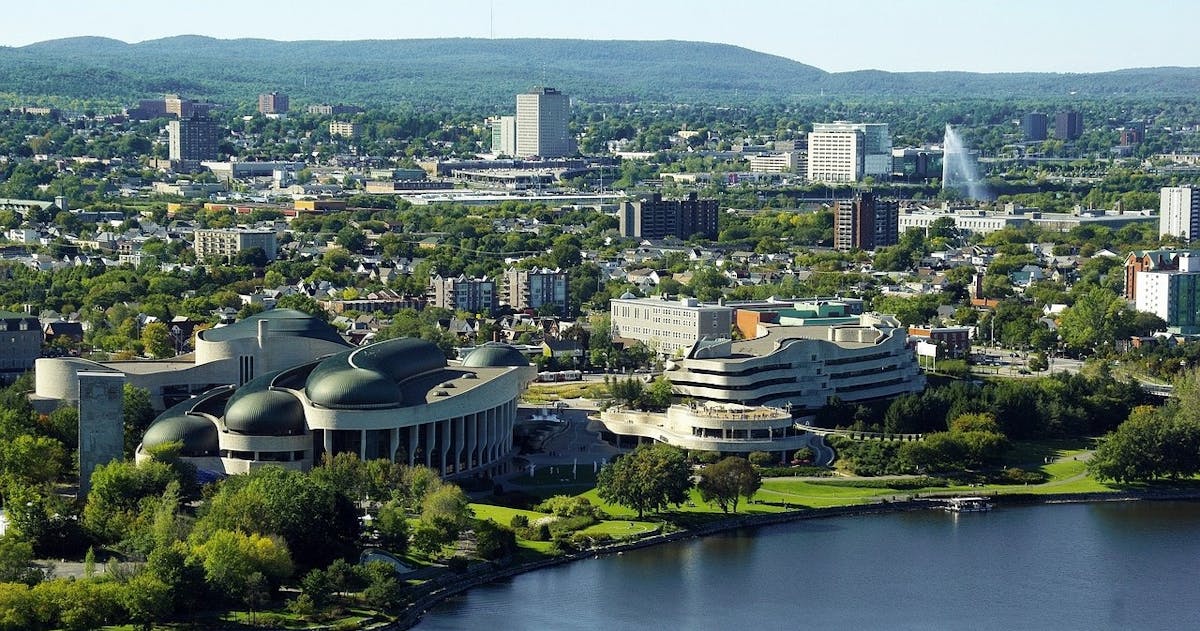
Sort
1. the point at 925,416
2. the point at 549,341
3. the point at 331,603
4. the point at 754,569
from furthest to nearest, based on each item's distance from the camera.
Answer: the point at 549,341, the point at 925,416, the point at 754,569, the point at 331,603

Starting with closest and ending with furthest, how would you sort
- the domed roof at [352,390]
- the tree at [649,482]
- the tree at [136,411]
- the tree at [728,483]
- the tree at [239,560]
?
the tree at [239,560]
the tree at [649,482]
the tree at [728,483]
the domed roof at [352,390]
the tree at [136,411]

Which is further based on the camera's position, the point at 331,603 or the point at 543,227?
the point at 543,227

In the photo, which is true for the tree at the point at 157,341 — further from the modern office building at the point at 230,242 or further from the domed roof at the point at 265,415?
the modern office building at the point at 230,242

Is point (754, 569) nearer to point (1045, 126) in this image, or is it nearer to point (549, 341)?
point (549, 341)

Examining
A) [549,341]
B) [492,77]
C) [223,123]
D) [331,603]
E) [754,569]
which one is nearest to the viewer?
[331,603]

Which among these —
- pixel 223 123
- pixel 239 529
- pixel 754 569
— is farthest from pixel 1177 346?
pixel 223 123

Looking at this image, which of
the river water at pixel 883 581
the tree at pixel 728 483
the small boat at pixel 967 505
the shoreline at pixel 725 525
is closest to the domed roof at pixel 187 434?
the shoreline at pixel 725 525

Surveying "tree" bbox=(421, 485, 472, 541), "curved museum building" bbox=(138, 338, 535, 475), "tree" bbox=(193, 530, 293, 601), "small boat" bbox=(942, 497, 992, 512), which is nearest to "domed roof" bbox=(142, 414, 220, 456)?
"curved museum building" bbox=(138, 338, 535, 475)
